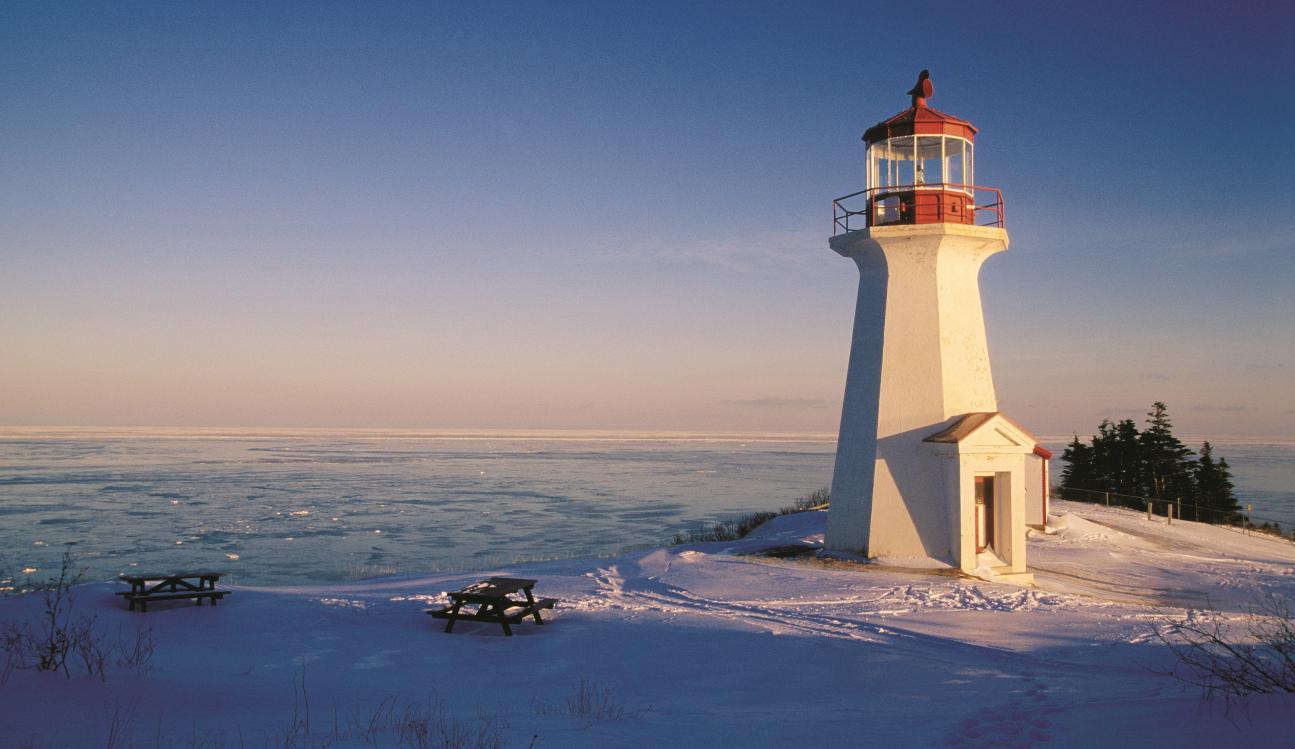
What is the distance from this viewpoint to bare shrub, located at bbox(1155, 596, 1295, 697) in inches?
242

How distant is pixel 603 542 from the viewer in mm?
26969

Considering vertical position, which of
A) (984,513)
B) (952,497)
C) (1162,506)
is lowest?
(1162,506)

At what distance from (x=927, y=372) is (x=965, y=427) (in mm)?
1371

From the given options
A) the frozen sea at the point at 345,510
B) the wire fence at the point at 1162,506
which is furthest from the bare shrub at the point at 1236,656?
the wire fence at the point at 1162,506

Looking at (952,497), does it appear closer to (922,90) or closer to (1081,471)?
(922,90)

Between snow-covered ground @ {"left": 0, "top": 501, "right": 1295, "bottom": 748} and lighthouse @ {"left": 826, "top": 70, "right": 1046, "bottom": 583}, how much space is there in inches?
58.2

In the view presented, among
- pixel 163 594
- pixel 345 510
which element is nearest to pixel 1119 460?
pixel 345 510

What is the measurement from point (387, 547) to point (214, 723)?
19009mm

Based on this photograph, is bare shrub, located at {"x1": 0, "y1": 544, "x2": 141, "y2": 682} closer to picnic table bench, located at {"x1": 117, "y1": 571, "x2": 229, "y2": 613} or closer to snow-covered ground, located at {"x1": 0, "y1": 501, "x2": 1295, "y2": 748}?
snow-covered ground, located at {"x1": 0, "y1": 501, "x2": 1295, "y2": 748}

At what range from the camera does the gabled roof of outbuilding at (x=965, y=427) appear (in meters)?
16.6

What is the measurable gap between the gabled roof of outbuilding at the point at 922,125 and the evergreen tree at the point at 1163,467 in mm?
28662

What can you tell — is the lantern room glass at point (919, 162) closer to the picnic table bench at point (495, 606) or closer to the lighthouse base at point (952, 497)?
the lighthouse base at point (952, 497)

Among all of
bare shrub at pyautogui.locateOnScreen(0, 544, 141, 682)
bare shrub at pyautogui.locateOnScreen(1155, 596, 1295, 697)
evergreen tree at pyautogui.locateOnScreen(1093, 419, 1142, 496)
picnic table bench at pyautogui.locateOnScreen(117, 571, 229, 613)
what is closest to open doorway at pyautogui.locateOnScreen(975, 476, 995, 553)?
bare shrub at pyautogui.locateOnScreen(1155, 596, 1295, 697)

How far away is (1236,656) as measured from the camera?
20.8 ft
